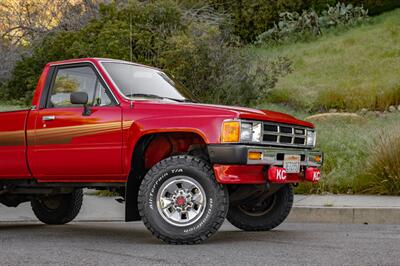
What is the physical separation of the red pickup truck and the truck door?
11 millimetres

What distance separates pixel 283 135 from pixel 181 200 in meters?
1.32

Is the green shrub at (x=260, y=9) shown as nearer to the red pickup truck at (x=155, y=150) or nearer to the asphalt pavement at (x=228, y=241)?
the asphalt pavement at (x=228, y=241)

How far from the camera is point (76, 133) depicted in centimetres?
874

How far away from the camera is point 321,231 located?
31.0 ft

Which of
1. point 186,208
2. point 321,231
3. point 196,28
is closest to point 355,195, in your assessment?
point 321,231

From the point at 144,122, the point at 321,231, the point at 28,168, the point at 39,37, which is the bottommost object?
the point at 321,231

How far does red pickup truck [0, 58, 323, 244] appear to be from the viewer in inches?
311

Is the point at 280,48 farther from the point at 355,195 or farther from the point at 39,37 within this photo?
the point at 355,195

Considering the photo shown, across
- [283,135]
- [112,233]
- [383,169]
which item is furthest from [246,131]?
[383,169]

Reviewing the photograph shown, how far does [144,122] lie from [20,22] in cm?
2169

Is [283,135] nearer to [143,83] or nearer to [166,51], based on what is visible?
[143,83]

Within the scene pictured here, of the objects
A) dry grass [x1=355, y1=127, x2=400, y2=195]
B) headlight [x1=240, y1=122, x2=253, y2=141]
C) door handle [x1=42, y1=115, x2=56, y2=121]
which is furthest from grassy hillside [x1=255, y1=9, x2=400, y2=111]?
headlight [x1=240, y1=122, x2=253, y2=141]

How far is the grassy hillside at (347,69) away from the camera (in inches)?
949

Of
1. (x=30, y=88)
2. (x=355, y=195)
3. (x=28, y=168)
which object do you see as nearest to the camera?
(x=28, y=168)
